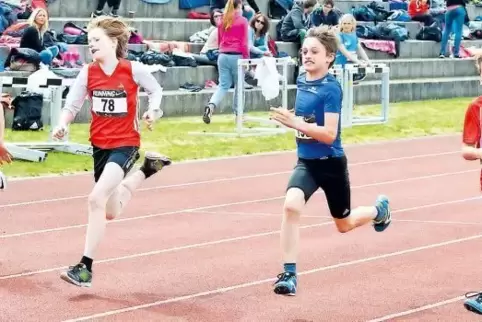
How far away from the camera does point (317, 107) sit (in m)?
7.48

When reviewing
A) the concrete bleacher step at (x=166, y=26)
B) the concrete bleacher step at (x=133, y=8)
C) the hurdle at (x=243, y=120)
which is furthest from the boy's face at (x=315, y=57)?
the concrete bleacher step at (x=133, y=8)

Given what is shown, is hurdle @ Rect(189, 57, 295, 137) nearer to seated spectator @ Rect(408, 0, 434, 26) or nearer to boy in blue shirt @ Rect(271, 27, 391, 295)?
boy in blue shirt @ Rect(271, 27, 391, 295)

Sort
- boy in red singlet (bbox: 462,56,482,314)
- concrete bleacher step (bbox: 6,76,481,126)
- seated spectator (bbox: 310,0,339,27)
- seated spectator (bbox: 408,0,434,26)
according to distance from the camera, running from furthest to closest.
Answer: seated spectator (bbox: 408,0,434,26) < seated spectator (bbox: 310,0,339,27) < concrete bleacher step (bbox: 6,76,481,126) < boy in red singlet (bbox: 462,56,482,314)

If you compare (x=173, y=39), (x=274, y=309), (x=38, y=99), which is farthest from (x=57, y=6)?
(x=274, y=309)

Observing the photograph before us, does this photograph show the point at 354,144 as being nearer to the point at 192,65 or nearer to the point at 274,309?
the point at 192,65

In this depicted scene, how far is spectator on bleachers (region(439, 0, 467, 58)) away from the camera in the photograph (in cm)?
2489

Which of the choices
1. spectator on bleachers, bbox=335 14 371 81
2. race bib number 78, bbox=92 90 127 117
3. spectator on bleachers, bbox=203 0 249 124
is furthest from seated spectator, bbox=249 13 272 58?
race bib number 78, bbox=92 90 127 117

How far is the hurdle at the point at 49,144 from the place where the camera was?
1391cm

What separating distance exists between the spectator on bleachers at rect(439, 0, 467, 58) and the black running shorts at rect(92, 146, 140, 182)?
58.3 ft

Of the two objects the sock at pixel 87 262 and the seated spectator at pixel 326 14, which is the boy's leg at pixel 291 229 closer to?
the sock at pixel 87 262

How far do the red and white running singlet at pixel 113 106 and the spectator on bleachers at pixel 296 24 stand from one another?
14623mm

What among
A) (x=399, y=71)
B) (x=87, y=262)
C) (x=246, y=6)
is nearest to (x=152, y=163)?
(x=87, y=262)

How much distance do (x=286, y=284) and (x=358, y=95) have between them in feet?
50.6

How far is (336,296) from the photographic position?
299 inches
